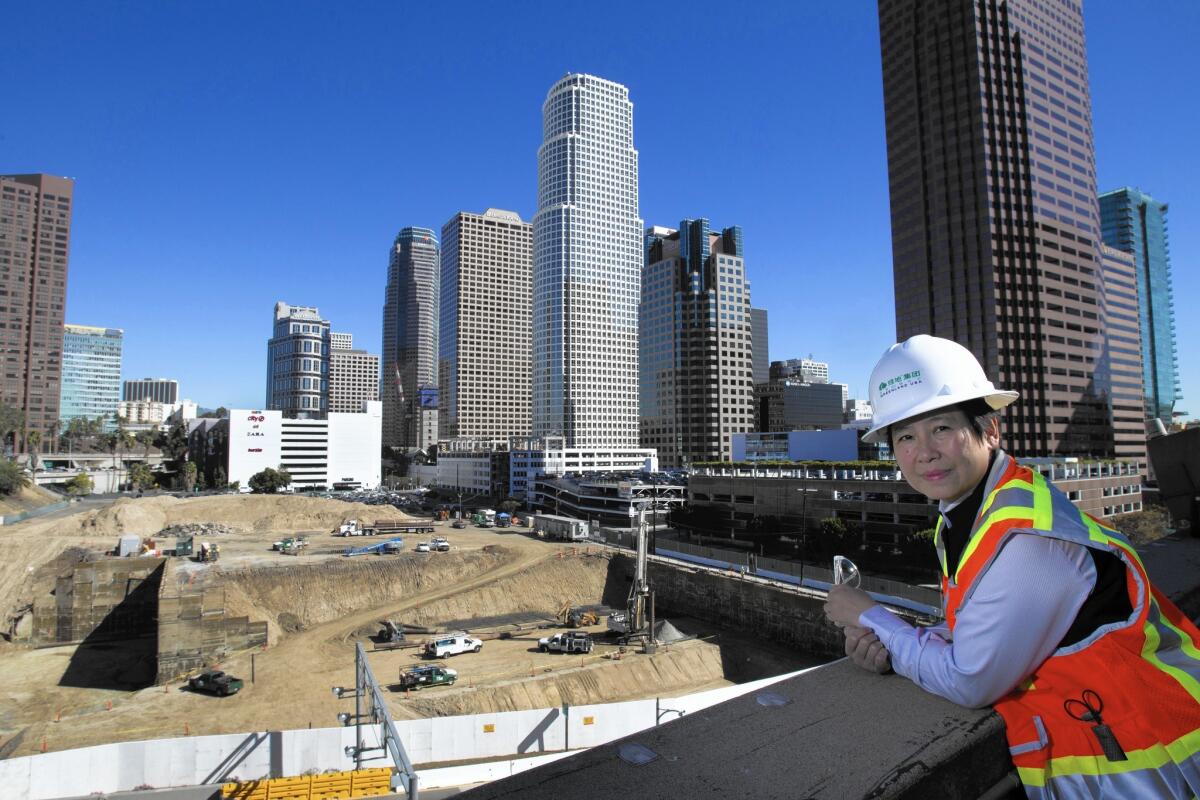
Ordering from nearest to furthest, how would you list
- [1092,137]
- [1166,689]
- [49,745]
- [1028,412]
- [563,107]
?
1. [1166,689]
2. [49,745]
3. [1028,412]
4. [1092,137]
5. [563,107]

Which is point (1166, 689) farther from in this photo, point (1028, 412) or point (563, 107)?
point (563, 107)

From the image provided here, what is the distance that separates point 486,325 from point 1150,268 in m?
174

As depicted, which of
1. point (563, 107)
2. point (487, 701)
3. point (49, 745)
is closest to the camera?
point (49, 745)

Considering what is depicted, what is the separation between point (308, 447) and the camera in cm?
12550

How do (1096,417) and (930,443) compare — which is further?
(1096,417)

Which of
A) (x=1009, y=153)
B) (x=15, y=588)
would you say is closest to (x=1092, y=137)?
(x=1009, y=153)

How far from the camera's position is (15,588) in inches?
1839

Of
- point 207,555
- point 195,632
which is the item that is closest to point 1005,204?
point 207,555

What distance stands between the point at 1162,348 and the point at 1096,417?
108m

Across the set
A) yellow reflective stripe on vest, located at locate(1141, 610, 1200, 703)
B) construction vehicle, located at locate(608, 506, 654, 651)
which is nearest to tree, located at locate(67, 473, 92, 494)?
construction vehicle, located at locate(608, 506, 654, 651)

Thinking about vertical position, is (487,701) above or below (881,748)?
below

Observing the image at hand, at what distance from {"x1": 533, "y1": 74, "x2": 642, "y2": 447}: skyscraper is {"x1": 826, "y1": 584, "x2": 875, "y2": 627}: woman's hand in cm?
14780

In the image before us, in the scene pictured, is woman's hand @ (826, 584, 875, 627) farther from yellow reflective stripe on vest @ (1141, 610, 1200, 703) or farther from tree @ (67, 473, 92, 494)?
tree @ (67, 473, 92, 494)

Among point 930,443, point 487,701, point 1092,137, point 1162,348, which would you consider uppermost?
point 1092,137
